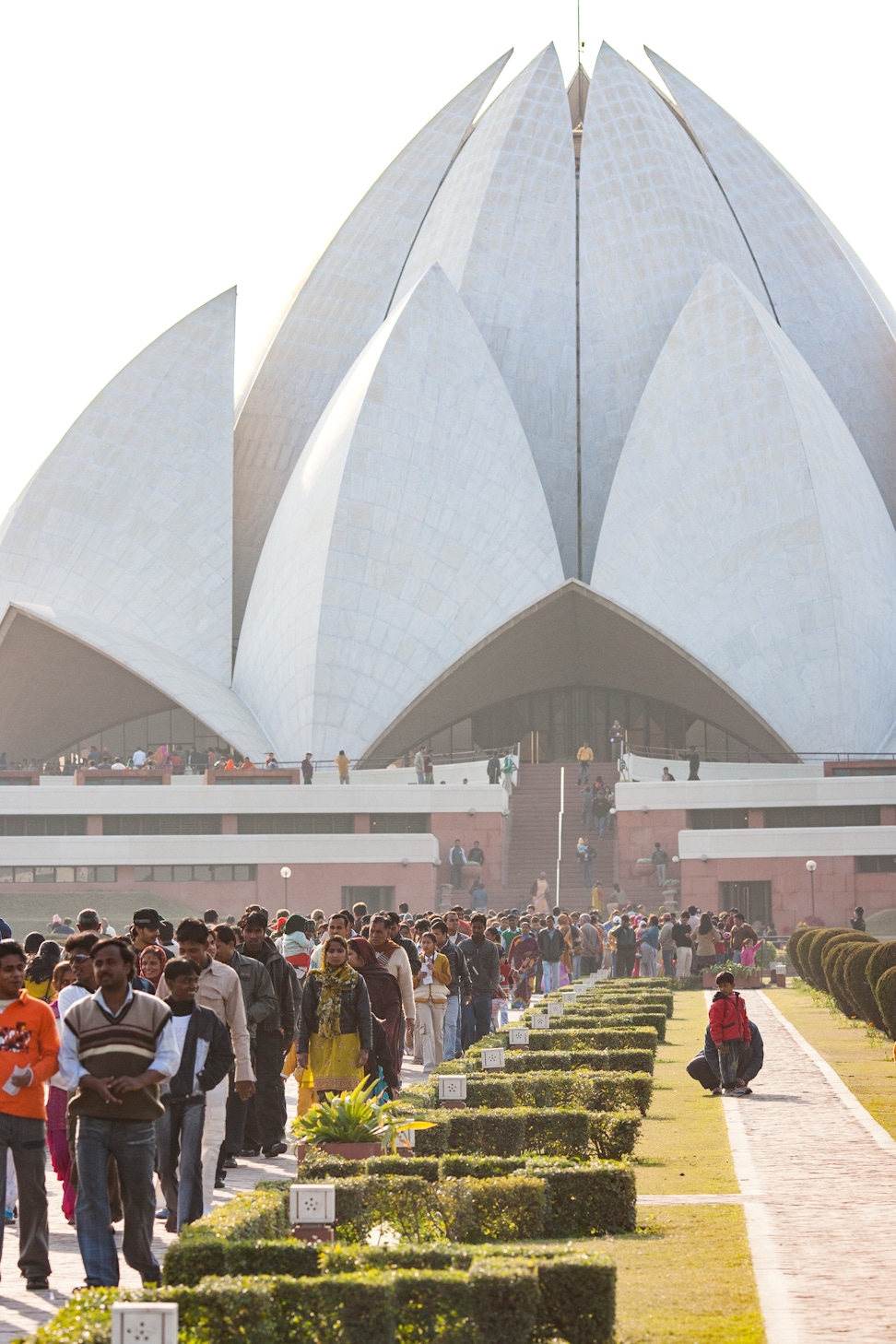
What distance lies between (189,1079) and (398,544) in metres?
30.5

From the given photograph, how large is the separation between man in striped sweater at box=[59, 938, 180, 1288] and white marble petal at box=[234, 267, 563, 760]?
3007 cm

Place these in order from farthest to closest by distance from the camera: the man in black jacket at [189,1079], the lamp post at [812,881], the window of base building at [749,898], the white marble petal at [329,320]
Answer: the white marble petal at [329,320]
the window of base building at [749,898]
the lamp post at [812,881]
the man in black jacket at [189,1079]

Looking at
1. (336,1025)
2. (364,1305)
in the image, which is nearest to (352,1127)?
(336,1025)

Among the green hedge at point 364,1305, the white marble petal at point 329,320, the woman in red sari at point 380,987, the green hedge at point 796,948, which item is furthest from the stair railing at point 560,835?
the green hedge at point 364,1305

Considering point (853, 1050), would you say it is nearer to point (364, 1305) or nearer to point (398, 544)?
point (364, 1305)

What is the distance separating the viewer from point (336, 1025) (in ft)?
24.9

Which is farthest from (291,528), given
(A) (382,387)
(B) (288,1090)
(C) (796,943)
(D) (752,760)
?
(B) (288,1090)

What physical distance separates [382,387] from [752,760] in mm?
10511

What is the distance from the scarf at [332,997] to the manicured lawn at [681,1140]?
139 centimetres

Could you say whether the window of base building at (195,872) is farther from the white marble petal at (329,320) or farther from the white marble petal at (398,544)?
the white marble petal at (329,320)

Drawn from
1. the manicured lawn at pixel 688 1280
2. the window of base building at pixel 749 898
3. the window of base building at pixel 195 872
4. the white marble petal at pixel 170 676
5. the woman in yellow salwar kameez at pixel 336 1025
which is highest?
the white marble petal at pixel 170 676

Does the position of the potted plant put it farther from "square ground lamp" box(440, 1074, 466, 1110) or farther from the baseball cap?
the baseball cap

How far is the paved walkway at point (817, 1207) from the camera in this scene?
4.82 meters

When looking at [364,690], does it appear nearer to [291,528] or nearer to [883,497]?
[291,528]
